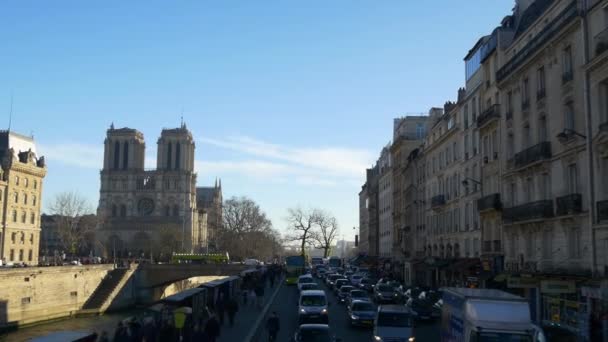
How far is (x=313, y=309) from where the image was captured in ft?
105

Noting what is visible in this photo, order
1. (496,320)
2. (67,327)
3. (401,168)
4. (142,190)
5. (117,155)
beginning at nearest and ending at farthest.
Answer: (496,320) < (67,327) < (401,168) < (142,190) < (117,155)

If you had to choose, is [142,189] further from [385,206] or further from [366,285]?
[366,285]

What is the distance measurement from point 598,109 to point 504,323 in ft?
47.0

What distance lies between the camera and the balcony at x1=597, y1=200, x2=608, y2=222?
2609 cm

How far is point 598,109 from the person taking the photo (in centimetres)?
A: 2697

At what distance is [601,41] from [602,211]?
6.83 m

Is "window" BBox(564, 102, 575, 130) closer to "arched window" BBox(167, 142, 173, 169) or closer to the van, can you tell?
the van

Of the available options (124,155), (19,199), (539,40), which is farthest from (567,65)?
(124,155)

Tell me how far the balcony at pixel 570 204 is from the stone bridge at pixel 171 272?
166ft

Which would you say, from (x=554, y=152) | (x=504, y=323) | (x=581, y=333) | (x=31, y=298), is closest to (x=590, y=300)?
(x=581, y=333)

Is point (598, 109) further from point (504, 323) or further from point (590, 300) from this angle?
point (504, 323)

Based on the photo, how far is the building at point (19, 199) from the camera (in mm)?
83312

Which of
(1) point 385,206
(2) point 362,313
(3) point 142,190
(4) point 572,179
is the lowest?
(2) point 362,313

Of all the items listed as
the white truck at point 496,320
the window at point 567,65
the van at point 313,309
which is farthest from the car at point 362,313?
the white truck at point 496,320
